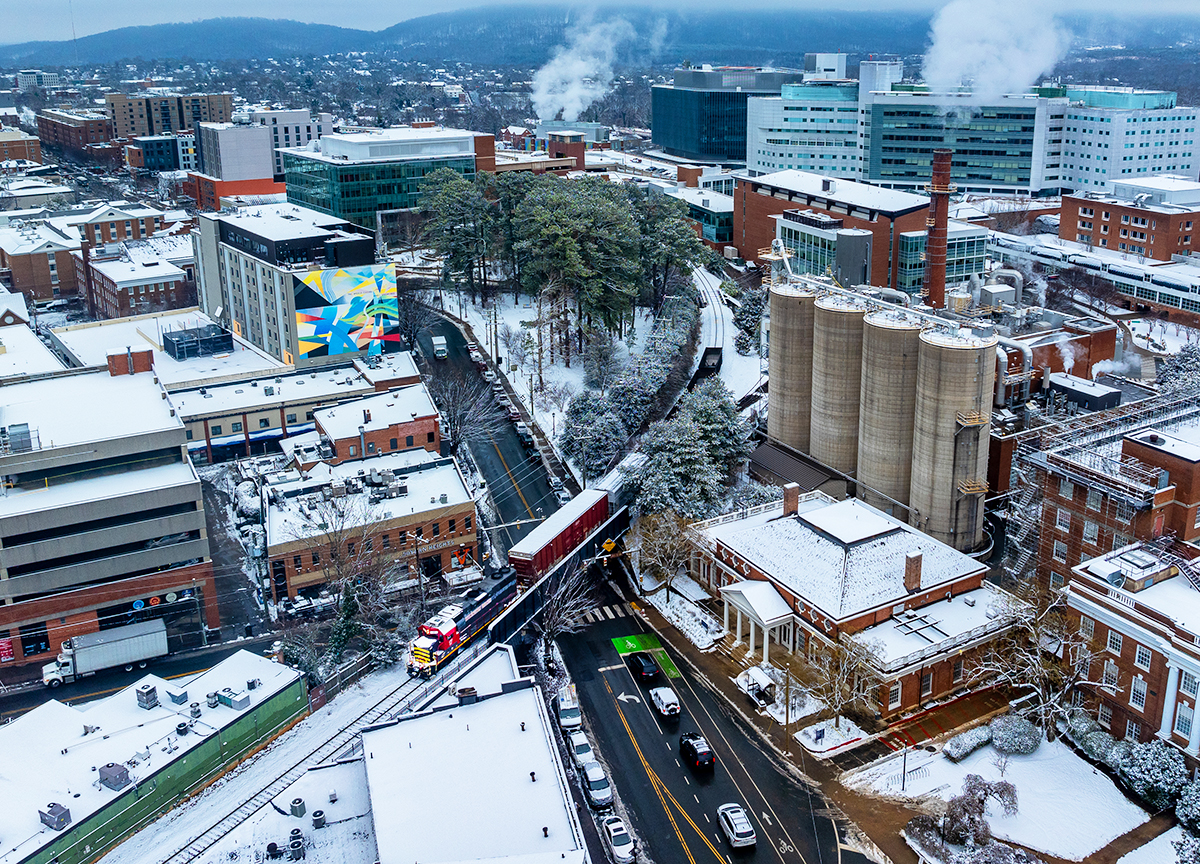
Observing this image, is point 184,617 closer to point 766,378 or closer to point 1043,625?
point 1043,625

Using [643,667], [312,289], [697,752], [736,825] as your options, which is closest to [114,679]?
[643,667]

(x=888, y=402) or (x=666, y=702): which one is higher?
(x=888, y=402)

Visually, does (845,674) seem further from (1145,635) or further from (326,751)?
(326,751)

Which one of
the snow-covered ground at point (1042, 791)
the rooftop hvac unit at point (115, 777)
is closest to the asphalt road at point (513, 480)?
the rooftop hvac unit at point (115, 777)

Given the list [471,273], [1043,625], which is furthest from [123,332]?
[1043,625]

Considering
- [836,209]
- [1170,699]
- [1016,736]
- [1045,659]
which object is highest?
[836,209]

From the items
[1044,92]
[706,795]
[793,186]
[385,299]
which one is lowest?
[706,795]

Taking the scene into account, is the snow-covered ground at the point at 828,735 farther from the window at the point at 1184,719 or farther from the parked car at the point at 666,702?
the window at the point at 1184,719
